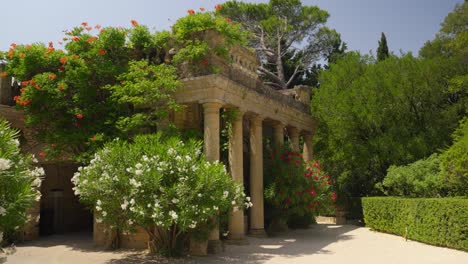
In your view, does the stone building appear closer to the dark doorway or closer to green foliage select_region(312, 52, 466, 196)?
the dark doorway

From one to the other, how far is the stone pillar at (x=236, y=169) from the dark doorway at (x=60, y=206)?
9.05m

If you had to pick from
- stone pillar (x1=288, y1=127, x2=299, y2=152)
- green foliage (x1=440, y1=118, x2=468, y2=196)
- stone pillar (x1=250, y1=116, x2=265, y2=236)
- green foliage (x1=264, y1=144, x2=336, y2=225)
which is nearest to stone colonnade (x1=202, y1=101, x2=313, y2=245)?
stone pillar (x1=250, y1=116, x2=265, y2=236)

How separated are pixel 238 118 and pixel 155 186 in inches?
236

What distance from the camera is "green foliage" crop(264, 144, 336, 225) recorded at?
1873 centimetres

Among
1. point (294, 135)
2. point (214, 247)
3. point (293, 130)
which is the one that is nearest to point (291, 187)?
point (294, 135)

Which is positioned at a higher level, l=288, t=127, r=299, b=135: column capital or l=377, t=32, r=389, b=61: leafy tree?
l=377, t=32, r=389, b=61: leafy tree

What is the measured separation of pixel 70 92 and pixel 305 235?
12059 millimetres

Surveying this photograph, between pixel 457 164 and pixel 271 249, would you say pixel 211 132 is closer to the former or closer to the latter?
pixel 271 249

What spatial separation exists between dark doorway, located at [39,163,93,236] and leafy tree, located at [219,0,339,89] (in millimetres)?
21414

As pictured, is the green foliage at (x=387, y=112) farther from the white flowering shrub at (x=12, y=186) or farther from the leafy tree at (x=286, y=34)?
the white flowering shrub at (x=12, y=186)

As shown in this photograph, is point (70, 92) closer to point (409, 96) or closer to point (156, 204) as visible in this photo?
point (156, 204)

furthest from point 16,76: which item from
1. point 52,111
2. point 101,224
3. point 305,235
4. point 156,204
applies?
point 305,235

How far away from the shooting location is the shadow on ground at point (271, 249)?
42.6 ft

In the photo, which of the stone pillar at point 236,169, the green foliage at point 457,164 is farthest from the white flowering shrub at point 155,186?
the green foliage at point 457,164
